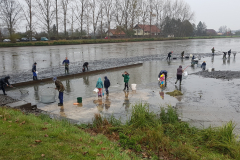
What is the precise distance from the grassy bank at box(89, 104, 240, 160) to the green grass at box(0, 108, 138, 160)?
713 mm

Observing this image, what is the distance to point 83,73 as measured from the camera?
19.2 metres

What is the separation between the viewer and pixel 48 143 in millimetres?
5215

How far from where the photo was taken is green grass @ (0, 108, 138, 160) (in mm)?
4672

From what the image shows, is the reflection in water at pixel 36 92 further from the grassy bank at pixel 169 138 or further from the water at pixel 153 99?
the grassy bank at pixel 169 138

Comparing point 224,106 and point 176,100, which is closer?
point 224,106

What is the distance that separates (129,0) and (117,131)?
8506 centimetres

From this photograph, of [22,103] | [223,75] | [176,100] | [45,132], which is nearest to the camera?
[45,132]

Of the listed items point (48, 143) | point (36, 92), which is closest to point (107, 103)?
point (36, 92)

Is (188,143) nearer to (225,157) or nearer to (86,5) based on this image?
(225,157)

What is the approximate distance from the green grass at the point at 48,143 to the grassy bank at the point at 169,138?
0.71 meters

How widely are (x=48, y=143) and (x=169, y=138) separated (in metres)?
3.72

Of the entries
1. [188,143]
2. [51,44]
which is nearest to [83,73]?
[188,143]

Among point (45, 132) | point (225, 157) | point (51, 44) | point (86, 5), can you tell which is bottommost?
Result: point (225, 157)

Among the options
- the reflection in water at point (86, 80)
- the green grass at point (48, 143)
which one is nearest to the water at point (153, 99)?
the reflection in water at point (86, 80)
